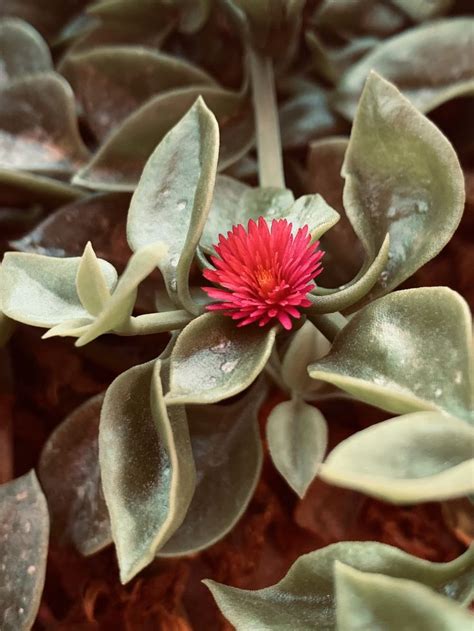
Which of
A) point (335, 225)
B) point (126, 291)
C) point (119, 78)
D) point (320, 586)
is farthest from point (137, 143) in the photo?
point (320, 586)

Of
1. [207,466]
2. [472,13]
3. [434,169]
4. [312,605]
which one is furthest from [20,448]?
[472,13]

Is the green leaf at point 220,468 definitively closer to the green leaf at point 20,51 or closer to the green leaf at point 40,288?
the green leaf at point 40,288

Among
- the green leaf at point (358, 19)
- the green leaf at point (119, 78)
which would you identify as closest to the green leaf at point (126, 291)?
the green leaf at point (119, 78)

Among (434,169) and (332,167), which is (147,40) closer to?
(332,167)

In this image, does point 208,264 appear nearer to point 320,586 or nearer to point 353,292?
point 353,292

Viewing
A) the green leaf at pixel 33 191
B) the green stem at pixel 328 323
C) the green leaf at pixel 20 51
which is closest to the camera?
the green stem at pixel 328 323

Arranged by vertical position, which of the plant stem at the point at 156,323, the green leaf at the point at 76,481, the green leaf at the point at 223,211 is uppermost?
the green leaf at the point at 223,211

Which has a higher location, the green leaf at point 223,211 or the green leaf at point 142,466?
the green leaf at point 223,211

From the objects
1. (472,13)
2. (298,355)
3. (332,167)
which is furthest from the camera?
(472,13)
